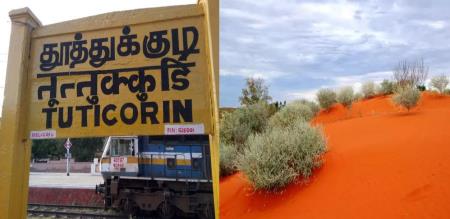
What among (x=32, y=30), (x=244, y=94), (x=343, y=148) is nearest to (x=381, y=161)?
(x=343, y=148)

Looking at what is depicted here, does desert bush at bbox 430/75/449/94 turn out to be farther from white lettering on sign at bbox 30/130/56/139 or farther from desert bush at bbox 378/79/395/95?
white lettering on sign at bbox 30/130/56/139

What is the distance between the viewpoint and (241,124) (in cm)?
1673

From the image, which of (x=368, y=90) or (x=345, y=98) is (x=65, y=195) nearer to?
(x=345, y=98)

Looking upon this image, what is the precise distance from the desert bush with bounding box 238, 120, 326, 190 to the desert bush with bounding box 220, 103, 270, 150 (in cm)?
487

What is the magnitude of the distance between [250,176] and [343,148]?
282 centimetres

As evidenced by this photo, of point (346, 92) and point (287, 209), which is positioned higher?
point (346, 92)

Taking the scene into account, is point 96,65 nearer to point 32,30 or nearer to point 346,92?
point 32,30

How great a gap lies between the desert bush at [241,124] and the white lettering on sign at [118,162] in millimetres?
3506

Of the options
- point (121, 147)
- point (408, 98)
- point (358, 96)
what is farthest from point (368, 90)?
point (121, 147)

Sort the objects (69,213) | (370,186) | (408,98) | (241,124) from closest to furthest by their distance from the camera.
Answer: (370,186) < (69,213) < (241,124) < (408,98)

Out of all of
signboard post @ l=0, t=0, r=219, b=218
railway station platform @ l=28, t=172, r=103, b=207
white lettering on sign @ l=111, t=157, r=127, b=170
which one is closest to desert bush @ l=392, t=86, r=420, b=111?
white lettering on sign @ l=111, t=157, r=127, b=170

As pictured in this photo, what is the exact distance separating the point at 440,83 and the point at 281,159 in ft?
71.5

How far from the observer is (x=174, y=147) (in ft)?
46.8

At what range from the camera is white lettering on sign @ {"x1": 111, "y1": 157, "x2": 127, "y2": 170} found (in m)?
14.9
